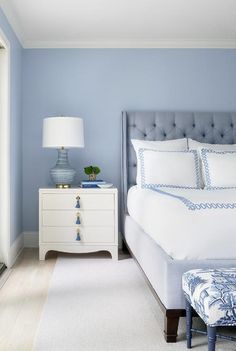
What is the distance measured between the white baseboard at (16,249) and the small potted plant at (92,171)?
962 millimetres

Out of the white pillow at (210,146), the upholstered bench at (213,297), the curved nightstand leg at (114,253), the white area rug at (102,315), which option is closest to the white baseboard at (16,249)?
the white area rug at (102,315)

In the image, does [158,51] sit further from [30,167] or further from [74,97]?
[30,167]

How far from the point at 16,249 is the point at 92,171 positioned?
107 centimetres

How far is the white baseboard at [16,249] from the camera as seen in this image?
368 centimetres

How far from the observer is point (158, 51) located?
14.6 ft

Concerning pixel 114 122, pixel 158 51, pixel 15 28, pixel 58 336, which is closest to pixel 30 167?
pixel 114 122

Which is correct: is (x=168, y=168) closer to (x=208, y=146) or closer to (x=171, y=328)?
(x=208, y=146)

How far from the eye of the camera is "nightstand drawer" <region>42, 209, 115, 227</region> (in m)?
3.90

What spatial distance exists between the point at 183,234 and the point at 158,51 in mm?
2856

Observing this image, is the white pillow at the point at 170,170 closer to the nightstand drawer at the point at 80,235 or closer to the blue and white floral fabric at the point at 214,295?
the nightstand drawer at the point at 80,235

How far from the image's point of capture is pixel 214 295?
1.67 meters

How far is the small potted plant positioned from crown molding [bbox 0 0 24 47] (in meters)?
1.48

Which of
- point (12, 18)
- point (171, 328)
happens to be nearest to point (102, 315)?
point (171, 328)

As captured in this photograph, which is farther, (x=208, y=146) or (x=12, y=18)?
(x=208, y=146)
